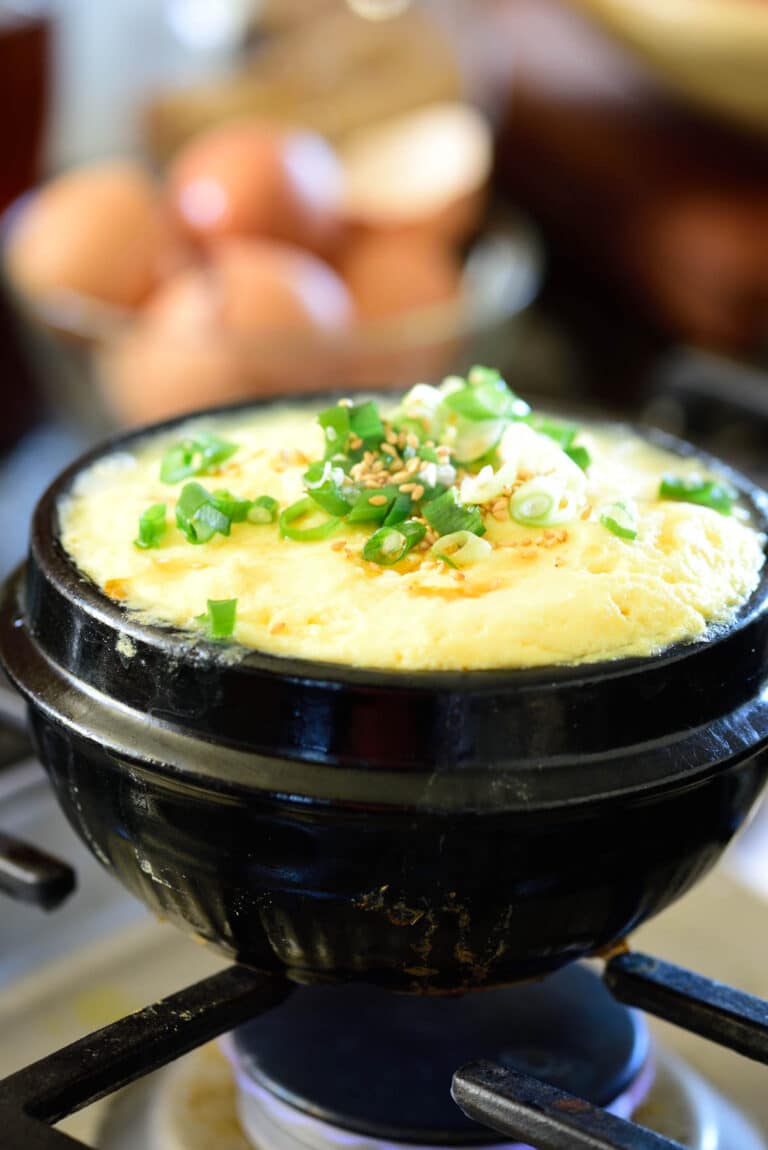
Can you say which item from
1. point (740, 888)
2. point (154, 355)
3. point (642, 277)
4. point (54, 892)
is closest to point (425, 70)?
point (642, 277)

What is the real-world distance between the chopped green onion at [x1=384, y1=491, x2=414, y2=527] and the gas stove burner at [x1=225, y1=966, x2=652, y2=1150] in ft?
1.35

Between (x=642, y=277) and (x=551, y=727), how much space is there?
8.02ft

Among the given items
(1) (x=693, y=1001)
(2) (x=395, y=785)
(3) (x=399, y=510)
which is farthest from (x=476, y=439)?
(1) (x=693, y=1001)

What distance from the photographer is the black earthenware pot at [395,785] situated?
86 cm

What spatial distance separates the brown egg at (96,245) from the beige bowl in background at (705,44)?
1187mm

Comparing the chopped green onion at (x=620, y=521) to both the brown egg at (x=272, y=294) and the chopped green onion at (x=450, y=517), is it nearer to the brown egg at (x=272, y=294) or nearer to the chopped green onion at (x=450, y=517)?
the chopped green onion at (x=450, y=517)

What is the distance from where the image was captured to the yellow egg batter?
0.89m

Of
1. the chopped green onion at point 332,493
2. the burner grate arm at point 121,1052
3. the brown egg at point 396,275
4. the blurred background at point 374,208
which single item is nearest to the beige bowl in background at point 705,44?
the blurred background at point 374,208

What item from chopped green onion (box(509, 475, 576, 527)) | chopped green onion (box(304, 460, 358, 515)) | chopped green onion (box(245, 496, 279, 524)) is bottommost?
chopped green onion (box(245, 496, 279, 524))

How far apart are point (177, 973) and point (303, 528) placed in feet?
1.72

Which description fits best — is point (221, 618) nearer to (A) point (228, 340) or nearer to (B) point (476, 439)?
(B) point (476, 439)

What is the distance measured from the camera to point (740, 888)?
4.71ft

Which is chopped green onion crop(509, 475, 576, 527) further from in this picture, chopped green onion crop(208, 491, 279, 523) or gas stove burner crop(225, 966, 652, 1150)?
gas stove burner crop(225, 966, 652, 1150)

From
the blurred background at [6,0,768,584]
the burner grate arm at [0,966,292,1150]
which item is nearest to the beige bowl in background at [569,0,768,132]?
the blurred background at [6,0,768,584]
